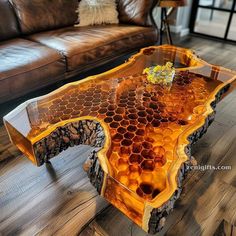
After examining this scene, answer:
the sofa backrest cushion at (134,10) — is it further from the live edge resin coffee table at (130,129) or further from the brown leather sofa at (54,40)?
the live edge resin coffee table at (130,129)

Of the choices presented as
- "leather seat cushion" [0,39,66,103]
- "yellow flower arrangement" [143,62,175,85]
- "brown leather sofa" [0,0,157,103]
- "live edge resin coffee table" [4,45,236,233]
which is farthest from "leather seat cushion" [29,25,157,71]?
"yellow flower arrangement" [143,62,175,85]

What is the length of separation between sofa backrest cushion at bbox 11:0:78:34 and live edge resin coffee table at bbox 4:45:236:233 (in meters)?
1.12

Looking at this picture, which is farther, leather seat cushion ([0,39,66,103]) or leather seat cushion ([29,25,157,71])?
leather seat cushion ([29,25,157,71])

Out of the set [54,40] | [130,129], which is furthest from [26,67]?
[130,129]

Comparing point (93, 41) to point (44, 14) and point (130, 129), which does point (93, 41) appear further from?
point (130, 129)

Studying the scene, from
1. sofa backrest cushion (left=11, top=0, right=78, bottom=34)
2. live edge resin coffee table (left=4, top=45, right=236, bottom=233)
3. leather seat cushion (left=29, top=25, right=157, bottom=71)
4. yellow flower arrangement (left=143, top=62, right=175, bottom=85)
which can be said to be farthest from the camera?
sofa backrest cushion (left=11, top=0, right=78, bottom=34)

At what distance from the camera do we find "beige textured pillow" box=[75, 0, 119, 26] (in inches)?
93.7

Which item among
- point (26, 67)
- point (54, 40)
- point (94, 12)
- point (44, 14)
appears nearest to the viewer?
point (26, 67)

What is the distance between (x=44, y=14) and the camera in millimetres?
2215

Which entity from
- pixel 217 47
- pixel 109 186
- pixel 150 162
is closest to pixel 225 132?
pixel 150 162

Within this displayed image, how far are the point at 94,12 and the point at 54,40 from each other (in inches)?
24.0

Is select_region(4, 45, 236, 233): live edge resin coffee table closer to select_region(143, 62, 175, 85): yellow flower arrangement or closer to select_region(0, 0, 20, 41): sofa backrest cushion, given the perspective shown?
select_region(143, 62, 175, 85): yellow flower arrangement

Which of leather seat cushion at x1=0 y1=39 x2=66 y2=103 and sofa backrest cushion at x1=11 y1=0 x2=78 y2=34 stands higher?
sofa backrest cushion at x1=11 y1=0 x2=78 y2=34

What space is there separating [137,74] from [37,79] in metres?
0.73
